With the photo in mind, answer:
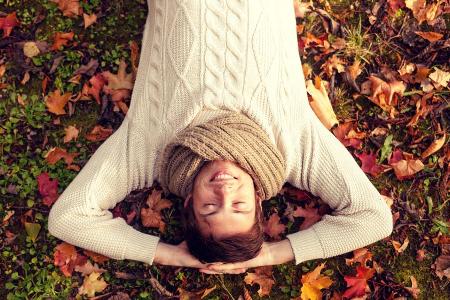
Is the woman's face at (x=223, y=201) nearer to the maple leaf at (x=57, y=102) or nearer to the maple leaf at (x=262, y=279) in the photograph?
the maple leaf at (x=262, y=279)

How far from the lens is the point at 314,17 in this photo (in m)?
4.61

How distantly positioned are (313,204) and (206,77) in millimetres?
1500

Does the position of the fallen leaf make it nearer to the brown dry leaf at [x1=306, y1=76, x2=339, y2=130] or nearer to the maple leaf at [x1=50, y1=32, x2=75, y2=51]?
the maple leaf at [x1=50, y1=32, x2=75, y2=51]

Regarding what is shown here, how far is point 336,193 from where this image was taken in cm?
370

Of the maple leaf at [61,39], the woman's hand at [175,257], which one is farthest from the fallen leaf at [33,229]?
the maple leaf at [61,39]

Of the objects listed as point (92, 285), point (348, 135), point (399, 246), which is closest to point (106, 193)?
point (92, 285)

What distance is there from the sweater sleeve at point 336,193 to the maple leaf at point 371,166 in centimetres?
67

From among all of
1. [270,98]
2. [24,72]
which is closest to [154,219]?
[270,98]

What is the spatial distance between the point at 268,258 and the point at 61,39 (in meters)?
2.70

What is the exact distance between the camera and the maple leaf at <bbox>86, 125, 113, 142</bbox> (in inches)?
173

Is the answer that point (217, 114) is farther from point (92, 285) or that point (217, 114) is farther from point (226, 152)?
point (92, 285)

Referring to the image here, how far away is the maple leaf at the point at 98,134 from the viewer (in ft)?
14.4

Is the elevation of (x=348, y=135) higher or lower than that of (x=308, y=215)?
higher

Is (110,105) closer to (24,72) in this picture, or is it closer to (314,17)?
(24,72)
